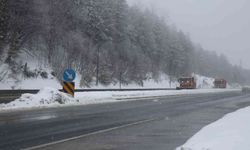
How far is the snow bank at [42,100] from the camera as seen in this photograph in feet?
67.1

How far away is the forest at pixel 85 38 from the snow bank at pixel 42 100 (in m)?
19.1

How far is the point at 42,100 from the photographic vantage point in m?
22.4

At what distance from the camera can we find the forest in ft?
148

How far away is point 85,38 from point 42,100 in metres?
43.3

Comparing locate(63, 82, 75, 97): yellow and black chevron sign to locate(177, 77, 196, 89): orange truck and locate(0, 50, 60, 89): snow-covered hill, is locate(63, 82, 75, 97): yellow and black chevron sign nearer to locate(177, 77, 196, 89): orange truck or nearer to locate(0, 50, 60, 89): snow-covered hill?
locate(0, 50, 60, 89): snow-covered hill

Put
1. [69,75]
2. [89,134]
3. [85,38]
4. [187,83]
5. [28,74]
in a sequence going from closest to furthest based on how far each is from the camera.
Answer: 1. [89,134]
2. [69,75]
3. [28,74]
4. [85,38]
5. [187,83]

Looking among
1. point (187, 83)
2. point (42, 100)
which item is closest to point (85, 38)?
point (187, 83)

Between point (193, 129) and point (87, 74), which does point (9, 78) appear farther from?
point (193, 129)

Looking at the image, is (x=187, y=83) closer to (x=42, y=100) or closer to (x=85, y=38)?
(x=85, y=38)

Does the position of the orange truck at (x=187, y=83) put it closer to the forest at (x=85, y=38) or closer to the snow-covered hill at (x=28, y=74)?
the forest at (x=85, y=38)

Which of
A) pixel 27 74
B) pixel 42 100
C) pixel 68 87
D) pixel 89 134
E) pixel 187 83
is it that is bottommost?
pixel 89 134

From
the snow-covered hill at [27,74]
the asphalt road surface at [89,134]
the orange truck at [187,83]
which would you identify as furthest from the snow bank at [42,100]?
the orange truck at [187,83]

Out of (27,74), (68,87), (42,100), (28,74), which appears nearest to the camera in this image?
(42,100)

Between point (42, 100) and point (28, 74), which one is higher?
point (28, 74)
